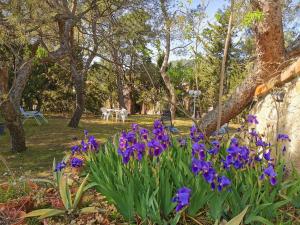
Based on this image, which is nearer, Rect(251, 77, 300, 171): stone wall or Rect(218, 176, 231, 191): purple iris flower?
Rect(218, 176, 231, 191): purple iris flower

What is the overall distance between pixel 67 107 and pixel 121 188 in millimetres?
22381

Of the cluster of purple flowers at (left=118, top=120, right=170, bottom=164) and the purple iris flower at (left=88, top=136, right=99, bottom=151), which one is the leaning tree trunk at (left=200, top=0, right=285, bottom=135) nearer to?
the cluster of purple flowers at (left=118, top=120, right=170, bottom=164)

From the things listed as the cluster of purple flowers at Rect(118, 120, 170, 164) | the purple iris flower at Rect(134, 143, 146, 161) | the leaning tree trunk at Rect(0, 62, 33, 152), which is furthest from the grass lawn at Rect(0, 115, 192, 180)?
the purple iris flower at Rect(134, 143, 146, 161)

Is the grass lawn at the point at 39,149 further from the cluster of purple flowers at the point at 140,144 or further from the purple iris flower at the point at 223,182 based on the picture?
the purple iris flower at the point at 223,182

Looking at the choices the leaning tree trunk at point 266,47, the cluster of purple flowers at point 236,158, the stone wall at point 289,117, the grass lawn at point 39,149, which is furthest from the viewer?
the grass lawn at point 39,149

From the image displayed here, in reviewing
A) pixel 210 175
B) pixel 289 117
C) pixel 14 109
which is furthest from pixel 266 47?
pixel 14 109

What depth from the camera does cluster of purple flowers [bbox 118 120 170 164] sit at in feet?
9.30

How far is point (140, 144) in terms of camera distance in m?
2.95

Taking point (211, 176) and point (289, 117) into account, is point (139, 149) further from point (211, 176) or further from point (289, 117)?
point (289, 117)

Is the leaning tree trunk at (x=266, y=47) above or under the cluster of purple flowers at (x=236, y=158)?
above

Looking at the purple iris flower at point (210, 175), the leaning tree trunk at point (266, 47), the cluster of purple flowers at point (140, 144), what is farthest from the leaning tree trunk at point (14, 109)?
the purple iris flower at point (210, 175)

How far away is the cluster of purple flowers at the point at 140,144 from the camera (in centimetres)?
284

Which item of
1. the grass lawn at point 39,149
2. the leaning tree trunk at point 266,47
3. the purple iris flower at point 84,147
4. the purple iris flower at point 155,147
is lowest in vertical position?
the grass lawn at point 39,149

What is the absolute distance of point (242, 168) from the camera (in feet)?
9.29
